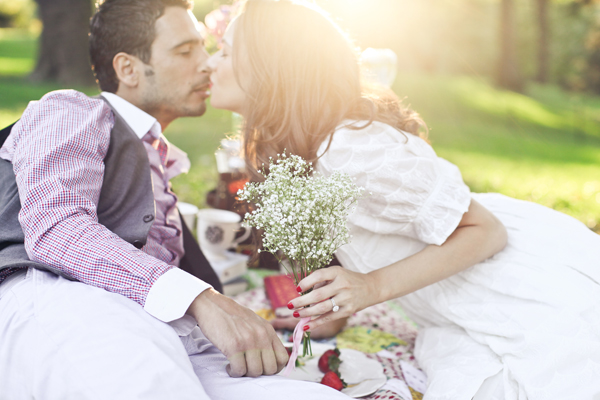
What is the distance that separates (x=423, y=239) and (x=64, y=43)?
15406 mm

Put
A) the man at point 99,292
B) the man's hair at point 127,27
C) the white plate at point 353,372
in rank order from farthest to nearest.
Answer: the man's hair at point 127,27
the white plate at point 353,372
the man at point 99,292

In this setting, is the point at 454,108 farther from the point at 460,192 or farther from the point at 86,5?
the point at 460,192

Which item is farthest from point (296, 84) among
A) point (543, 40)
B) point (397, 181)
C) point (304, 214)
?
point (543, 40)

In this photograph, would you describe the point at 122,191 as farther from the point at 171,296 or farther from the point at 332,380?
the point at 332,380

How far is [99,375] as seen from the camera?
143cm

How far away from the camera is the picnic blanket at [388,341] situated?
2432 millimetres

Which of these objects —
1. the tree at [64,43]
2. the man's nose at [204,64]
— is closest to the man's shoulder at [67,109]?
the man's nose at [204,64]

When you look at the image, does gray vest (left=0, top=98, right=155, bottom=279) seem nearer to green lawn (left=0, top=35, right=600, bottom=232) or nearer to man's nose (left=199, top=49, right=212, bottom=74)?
man's nose (left=199, top=49, right=212, bottom=74)

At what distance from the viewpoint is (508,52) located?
19141 millimetres

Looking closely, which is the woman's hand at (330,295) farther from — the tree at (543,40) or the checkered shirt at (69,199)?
the tree at (543,40)

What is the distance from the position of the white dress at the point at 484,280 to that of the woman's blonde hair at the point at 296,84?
16 cm

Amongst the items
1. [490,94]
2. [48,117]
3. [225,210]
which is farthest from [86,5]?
[490,94]

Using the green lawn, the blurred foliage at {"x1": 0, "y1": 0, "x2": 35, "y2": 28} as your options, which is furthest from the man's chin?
the blurred foliage at {"x1": 0, "y1": 0, "x2": 35, "y2": 28}

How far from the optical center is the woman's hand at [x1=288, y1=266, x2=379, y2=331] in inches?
68.3
